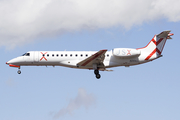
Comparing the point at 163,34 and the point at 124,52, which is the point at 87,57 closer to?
the point at 124,52

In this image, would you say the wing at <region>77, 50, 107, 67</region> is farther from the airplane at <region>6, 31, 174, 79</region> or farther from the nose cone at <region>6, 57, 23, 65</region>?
the nose cone at <region>6, 57, 23, 65</region>

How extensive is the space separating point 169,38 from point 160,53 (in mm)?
2172

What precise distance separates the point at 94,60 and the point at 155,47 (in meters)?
8.12

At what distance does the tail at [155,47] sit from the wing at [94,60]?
5675 mm

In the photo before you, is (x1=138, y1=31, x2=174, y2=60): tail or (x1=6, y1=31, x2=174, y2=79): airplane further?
(x1=138, y1=31, x2=174, y2=60): tail

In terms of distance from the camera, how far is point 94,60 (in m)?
32.6

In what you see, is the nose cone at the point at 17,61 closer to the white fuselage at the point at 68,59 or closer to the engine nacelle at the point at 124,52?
the white fuselage at the point at 68,59

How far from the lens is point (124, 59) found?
33.6 meters

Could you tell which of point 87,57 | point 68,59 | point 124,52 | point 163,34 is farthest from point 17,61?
point 163,34

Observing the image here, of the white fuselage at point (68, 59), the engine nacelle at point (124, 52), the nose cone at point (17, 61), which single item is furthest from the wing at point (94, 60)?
the nose cone at point (17, 61)

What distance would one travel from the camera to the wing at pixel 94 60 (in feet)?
A: 104

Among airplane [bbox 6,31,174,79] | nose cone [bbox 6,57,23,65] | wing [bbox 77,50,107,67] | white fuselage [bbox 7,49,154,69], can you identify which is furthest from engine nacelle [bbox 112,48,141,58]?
nose cone [bbox 6,57,23,65]

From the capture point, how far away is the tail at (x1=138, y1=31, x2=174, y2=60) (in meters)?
34.4

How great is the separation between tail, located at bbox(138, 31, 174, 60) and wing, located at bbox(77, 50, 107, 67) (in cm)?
568
